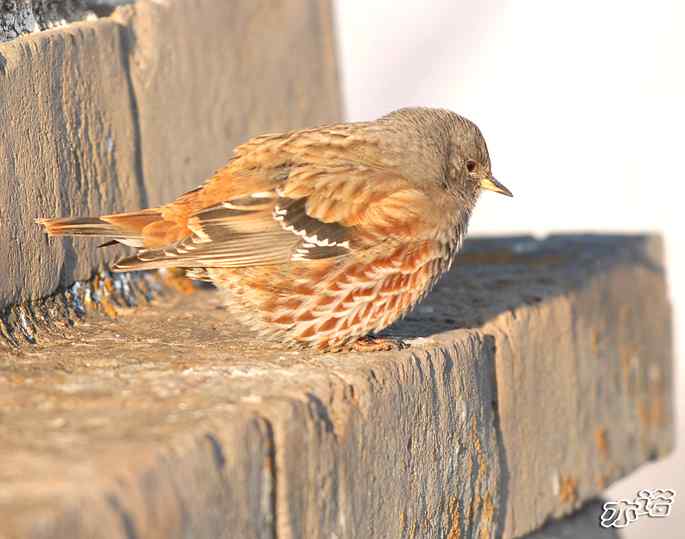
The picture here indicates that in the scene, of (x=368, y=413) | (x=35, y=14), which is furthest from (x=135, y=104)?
(x=368, y=413)

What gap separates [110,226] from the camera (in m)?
4.97

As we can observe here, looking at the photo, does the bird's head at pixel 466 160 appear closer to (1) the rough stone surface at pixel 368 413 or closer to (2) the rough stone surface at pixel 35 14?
(1) the rough stone surface at pixel 368 413

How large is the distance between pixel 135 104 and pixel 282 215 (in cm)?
129

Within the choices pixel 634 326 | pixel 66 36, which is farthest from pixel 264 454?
pixel 634 326

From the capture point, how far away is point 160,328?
542 cm

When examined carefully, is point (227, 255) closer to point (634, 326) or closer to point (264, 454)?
point (264, 454)

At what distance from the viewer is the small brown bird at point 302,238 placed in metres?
5.06

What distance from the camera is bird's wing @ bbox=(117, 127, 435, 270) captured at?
5.07 m

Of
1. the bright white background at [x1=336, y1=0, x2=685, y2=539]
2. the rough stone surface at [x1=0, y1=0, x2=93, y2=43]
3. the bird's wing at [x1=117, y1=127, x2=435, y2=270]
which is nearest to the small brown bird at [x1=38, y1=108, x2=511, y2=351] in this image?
the bird's wing at [x1=117, y1=127, x2=435, y2=270]

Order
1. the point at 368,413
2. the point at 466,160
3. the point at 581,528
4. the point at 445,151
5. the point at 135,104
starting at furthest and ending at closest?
1. the point at 581,528
2. the point at 135,104
3. the point at 466,160
4. the point at 445,151
5. the point at 368,413

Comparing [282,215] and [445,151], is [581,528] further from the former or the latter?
[282,215]

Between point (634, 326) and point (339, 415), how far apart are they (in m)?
3.39

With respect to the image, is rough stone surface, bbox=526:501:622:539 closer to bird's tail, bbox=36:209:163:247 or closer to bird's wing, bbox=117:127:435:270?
bird's wing, bbox=117:127:435:270

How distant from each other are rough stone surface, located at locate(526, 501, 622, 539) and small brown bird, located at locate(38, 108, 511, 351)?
1.73 metres
